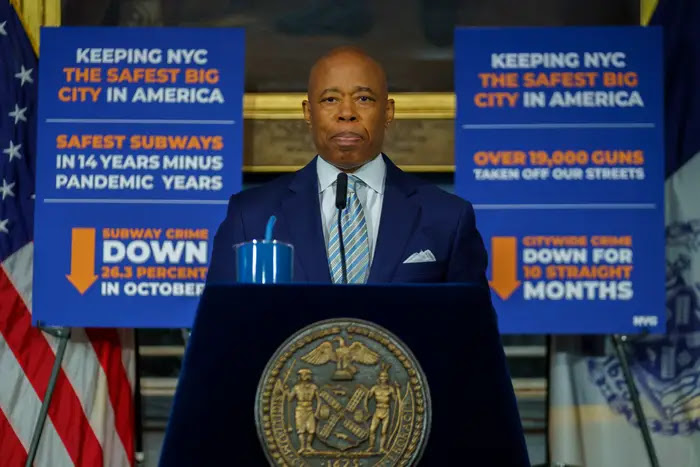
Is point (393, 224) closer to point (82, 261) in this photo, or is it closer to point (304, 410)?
point (304, 410)

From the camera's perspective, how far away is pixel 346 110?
2.64m

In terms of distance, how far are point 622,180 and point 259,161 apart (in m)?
1.37

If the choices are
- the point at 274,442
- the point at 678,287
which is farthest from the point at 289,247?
the point at 678,287

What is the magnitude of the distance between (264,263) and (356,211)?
538 mm

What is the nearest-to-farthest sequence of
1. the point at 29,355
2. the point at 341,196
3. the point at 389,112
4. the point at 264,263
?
the point at 264,263 < the point at 341,196 < the point at 389,112 < the point at 29,355

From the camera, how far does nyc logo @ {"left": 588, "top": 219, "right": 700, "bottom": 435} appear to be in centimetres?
423

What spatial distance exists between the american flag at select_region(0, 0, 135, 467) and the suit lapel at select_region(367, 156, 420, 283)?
198 cm

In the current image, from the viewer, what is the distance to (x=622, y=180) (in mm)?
4047

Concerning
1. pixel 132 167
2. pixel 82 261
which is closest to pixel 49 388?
pixel 82 261

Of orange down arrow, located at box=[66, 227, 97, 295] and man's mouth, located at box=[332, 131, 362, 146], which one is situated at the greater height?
man's mouth, located at box=[332, 131, 362, 146]

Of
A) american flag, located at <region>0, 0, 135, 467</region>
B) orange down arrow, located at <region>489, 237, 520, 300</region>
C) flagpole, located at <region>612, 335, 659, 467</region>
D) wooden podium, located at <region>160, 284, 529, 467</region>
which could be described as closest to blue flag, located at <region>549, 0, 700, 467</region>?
flagpole, located at <region>612, 335, 659, 467</region>

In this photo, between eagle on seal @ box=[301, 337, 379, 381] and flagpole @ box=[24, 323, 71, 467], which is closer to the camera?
eagle on seal @ box=[301, 337, 379, 381]

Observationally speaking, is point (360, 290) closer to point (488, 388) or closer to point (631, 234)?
point (488, 388)

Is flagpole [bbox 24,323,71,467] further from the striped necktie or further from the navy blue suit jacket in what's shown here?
the striped necktie
